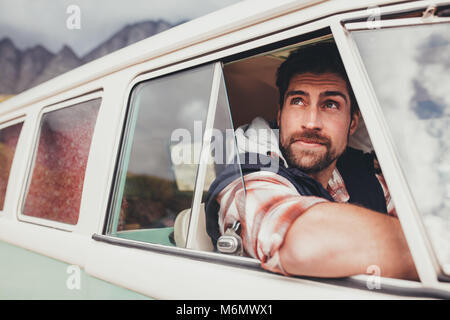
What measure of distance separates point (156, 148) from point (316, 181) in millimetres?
862

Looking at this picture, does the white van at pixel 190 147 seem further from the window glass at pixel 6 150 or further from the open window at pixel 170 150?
the window glass at pixel 6 150

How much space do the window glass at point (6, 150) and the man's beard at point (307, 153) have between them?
6.47 ft

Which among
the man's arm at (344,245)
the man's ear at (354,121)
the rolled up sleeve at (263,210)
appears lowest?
the man's arm at (344,245)

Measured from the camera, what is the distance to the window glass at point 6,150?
268 cm

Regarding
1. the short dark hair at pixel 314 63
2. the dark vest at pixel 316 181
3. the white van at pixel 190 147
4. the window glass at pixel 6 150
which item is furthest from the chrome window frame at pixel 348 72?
the window glass at pixel 6 150

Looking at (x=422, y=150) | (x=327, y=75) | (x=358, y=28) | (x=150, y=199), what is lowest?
(x=422, y=150)

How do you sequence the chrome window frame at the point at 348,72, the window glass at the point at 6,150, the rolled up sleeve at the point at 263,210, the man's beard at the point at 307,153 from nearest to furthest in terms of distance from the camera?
the chrome window frame at the point at 348,72 → the rolled up sleeve at the point at 263,210 → the man's beard at the point at 307,153 → the window glass at the point at 6,150

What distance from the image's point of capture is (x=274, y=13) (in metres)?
1.27

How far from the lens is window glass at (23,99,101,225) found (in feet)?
6.38

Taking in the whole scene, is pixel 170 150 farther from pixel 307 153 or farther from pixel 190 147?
pixel 307 153
